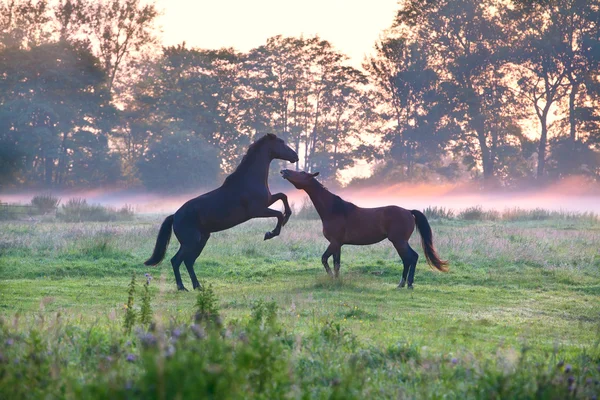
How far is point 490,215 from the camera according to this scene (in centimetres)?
3341

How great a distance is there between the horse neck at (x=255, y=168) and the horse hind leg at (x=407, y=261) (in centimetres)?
268

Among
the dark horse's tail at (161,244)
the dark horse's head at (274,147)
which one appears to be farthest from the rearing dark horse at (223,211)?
the dark horse's head at (274,147)

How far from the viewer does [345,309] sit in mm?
11070

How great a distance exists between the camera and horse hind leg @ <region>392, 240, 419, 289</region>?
560 inches

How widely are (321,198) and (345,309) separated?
169 inches

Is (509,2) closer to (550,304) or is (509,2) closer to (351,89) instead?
(351,89)

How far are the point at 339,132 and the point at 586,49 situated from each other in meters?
17.1

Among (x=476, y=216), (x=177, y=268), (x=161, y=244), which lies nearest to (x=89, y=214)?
(x=476, y=216)

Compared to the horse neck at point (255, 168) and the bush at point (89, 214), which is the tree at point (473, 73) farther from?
the horse neck at point (255, 168)

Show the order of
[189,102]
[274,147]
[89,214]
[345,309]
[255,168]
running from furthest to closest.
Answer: [189,102] → [89,214] → [274,147] → [255,168] → [345,309]

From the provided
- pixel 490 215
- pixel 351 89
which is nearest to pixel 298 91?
pixel 351 89

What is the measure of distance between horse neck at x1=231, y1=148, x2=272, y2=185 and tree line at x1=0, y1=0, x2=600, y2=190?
36.1 metres

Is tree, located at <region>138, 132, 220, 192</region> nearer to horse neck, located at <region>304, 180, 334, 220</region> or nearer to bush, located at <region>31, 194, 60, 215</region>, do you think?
bush, located at <region>31, 194, 60, 215</region>

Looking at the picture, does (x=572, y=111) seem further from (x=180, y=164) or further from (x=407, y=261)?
(x=407, y=261)
